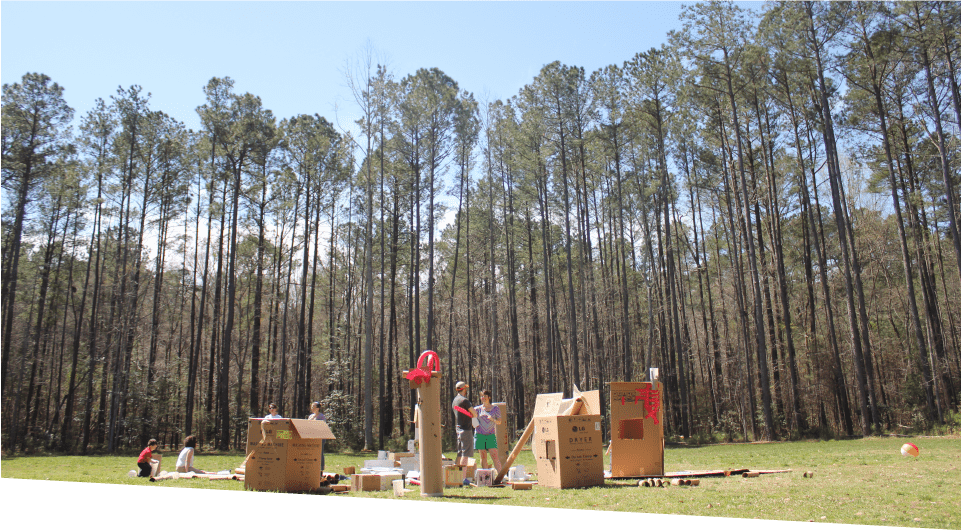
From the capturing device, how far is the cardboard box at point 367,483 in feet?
22.1

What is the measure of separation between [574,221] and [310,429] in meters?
21.9

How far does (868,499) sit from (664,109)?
19741 mm

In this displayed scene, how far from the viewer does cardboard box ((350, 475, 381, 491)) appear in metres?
6.73

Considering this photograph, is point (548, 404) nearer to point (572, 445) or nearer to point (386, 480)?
point (572, 445)

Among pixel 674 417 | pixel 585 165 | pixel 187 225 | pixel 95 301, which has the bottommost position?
pixel 674 417

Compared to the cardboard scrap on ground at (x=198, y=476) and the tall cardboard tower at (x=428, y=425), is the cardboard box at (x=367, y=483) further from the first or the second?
the cardboard scrap on ground at (x=198, y=476)

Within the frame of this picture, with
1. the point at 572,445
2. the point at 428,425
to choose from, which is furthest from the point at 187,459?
the point at 572,445

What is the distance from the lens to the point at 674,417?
2712 cm

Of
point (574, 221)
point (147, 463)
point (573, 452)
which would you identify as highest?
point (574, 221)

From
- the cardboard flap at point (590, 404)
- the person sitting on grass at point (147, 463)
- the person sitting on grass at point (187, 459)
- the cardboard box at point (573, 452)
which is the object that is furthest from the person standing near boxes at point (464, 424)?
the person sitting on grass at point (147, 463)

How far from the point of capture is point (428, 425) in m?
5.91

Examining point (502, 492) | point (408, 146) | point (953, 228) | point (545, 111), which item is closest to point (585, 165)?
point (545, 111)

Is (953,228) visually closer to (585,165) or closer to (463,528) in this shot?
(585,165)

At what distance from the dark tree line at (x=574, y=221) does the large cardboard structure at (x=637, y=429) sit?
12649 millimetres
